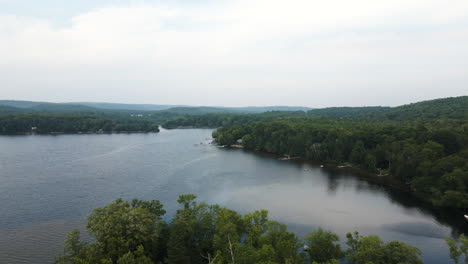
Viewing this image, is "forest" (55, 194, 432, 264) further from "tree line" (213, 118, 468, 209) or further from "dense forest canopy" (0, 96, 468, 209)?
"dense forest canopy" (0, 96, 468, 209)

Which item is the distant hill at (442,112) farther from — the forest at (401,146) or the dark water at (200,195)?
the dark water at (200,195)

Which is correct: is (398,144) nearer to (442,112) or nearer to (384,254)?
(384,254)

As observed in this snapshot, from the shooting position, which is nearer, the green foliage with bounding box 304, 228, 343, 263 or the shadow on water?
the green foliage with bounding box 304, 228, 343, 263

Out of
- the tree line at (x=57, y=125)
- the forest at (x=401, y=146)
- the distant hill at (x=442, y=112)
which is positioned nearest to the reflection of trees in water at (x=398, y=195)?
the forest at (x=401, y=146)

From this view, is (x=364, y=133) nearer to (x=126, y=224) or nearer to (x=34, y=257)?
(x=126, y=224)

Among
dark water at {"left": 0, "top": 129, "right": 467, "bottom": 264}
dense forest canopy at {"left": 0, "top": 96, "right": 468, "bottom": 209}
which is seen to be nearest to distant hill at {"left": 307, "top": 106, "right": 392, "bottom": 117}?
dense forest canopy at {"left": 0, "top": 96, "right": 468, "bottom": 209}

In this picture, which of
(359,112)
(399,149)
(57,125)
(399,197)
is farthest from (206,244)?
(359,112)

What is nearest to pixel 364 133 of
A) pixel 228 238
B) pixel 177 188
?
pixel 177 188
